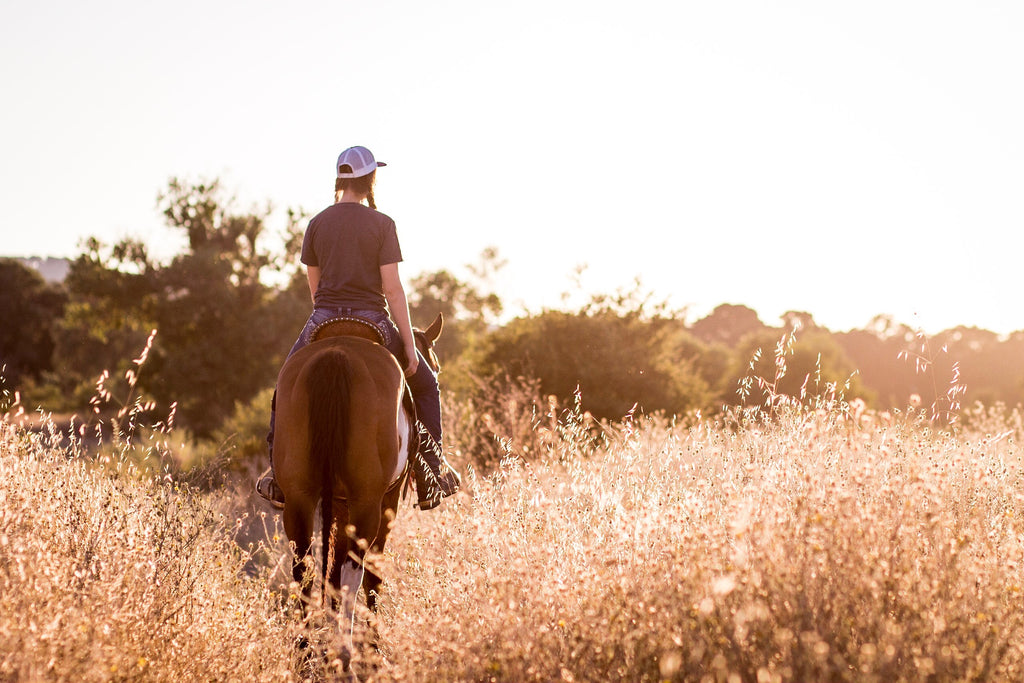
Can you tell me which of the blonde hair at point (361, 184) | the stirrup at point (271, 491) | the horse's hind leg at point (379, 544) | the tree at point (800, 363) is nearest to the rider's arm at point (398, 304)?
the blonde hair at point (361, 184)

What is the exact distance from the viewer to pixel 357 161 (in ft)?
17.1

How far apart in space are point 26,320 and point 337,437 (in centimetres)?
4439

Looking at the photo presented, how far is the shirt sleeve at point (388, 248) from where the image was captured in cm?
514

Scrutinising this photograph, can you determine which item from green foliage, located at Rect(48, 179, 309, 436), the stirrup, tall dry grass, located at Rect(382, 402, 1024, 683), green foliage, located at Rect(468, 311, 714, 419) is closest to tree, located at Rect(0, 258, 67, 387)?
green foliage, located at Rect(48, 179, 309, 436)

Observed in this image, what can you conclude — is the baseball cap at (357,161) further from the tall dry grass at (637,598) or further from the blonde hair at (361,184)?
the tall dry grass at (637,598)

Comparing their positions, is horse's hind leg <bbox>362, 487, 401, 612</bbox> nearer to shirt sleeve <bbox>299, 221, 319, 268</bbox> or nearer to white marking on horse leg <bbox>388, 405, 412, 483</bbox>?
white marking on horse leg <bbox>388, 405, 412, 483</bbox>

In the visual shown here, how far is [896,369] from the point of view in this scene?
39.2 metres

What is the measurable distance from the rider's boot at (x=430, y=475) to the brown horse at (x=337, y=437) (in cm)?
61

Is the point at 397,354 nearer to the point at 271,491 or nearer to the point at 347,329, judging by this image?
the point at 347,329

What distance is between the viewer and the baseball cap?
518cm

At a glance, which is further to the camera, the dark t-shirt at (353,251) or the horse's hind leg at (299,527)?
the dark t-shirt at (353,251)

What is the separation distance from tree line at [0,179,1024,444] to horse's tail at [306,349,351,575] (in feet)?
6.64

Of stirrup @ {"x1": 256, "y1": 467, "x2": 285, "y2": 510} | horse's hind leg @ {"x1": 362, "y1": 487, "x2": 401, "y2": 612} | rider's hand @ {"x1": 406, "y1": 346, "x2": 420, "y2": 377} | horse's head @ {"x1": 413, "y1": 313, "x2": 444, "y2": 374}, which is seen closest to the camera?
horse's hind leg @ {"x1": 362, "y1": 487, "x2": 401, "y2": 612}

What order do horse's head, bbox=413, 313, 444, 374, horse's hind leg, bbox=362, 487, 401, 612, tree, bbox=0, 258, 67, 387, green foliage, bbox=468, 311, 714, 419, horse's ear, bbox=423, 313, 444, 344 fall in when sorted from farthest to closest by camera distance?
tree, bbox=0, 258, 67, 387
green foliage, bbox=468, 311, 714, 419
horse's ear, bbox=423, 313, 444, 344
horse's head, bbox=413, 313, 444, 374
horse's hind leg, bbox=362, 487, 401, 612
